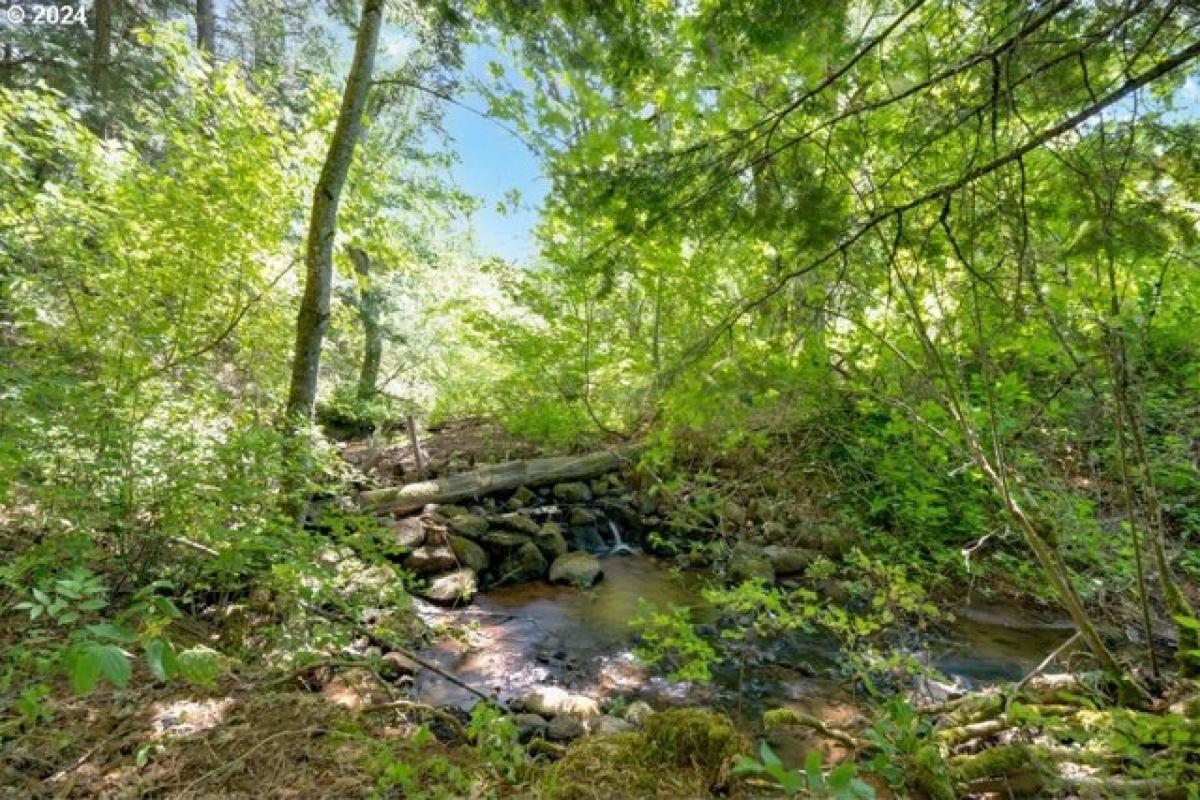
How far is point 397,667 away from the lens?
12.7ft

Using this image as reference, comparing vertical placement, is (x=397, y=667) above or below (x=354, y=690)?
below

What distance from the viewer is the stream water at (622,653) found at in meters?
4.20

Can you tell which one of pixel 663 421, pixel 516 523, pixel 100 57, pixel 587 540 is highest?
pixel 100 57

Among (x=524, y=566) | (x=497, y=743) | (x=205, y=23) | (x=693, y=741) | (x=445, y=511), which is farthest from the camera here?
(x=205, y=23)

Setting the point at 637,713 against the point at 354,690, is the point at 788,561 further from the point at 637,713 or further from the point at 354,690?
the point at 354,690

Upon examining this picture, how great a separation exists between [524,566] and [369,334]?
711 cm

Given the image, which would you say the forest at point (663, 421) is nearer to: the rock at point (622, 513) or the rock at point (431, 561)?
the rock at point (431, 561)

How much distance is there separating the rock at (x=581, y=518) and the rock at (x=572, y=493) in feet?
1.56

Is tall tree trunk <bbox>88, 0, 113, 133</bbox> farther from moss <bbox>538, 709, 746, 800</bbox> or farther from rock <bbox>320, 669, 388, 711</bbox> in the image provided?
moss <bbox>538, 709, 746, 800</bbox>

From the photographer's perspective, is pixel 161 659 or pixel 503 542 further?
pixel 503 542

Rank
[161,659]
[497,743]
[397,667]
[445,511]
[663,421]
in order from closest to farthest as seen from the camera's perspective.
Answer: [161,659], [497,743], [397,667], [663,421], [445,511]

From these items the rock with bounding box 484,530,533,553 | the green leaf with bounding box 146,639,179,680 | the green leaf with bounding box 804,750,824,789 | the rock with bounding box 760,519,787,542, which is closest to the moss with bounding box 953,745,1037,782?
the green leaf with bounding box 804,750,824,789

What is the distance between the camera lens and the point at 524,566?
249 inches

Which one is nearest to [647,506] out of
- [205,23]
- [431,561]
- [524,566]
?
[524,566]
